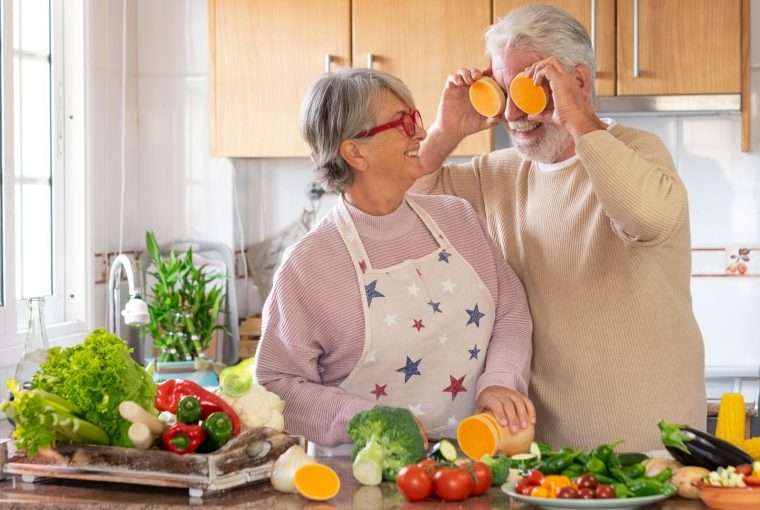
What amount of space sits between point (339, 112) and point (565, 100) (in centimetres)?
43

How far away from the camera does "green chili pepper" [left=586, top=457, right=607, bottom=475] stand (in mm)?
1898

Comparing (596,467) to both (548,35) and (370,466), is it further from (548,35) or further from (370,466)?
(548,35)

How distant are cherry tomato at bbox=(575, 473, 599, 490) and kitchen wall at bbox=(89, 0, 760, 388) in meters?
2.58

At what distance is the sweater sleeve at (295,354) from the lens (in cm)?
232

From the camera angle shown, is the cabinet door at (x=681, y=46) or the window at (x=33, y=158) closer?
the window at (x=33, y=158)

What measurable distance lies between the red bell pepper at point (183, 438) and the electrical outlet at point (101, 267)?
91.4 inches

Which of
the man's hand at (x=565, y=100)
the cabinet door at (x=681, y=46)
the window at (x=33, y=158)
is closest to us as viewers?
the man's hand at (x=565, y=100)

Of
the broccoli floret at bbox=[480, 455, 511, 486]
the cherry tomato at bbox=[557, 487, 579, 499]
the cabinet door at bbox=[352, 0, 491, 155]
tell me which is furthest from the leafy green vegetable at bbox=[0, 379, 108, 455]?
the cabinet door at bbox=[352, 0, 491, 155]

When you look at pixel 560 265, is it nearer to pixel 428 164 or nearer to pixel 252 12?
pixel 428 164

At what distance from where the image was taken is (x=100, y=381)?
1.99 m

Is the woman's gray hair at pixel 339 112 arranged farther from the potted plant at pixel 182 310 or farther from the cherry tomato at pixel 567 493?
the potted plant at pixel 182 310

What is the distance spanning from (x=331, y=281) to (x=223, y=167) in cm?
226

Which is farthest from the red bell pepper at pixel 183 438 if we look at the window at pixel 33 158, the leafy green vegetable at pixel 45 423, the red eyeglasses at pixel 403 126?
the window at pixel 33 158

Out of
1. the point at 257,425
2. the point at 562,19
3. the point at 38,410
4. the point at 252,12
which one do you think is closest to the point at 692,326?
the point at 562,19
